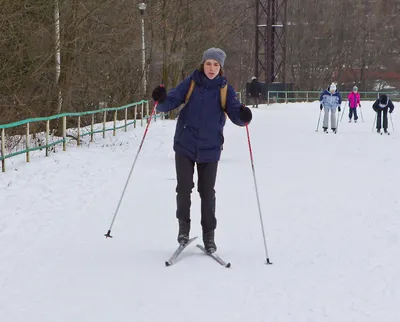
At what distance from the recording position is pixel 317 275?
5453 millimetres

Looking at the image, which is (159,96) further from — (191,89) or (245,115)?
(245,115)

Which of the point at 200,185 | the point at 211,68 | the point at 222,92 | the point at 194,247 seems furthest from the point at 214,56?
the point at 194,247

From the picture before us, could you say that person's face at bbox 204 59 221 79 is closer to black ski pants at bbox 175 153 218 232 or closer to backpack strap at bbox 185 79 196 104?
backpack strap at bbox 185 79 196 104

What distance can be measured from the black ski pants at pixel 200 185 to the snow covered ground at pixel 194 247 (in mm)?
377

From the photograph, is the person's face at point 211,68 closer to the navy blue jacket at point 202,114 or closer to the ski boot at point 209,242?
the navy blue jacket at point 202,114

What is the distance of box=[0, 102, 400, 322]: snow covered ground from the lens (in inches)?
182

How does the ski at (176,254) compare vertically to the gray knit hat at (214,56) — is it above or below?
below

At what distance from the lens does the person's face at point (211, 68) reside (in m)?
5.62

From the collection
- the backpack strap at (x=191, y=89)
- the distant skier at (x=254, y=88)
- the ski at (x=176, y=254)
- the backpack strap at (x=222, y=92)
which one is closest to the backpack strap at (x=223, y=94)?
the backpack strap at (x=222, y=92)

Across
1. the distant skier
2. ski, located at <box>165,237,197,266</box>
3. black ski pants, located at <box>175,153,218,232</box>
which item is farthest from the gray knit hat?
the distant skier

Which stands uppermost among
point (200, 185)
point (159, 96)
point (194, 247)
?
point (159, 96)

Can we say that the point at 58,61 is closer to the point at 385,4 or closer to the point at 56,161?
the point at 56,161

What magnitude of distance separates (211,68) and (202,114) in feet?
1.29

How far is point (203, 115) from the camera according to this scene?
5.70 meters
